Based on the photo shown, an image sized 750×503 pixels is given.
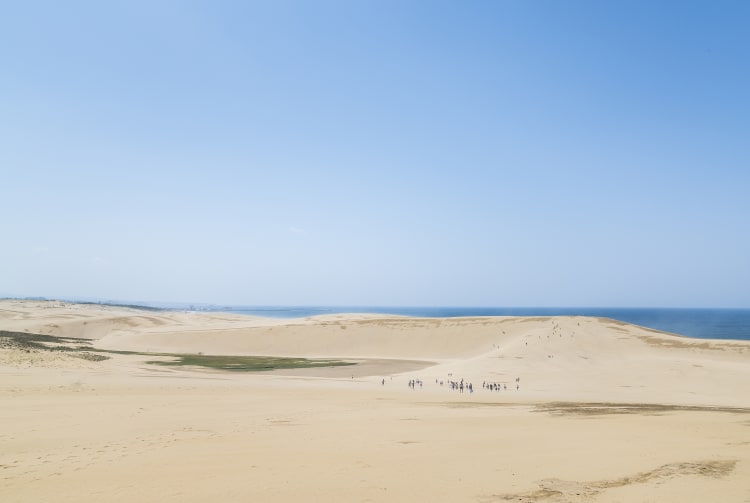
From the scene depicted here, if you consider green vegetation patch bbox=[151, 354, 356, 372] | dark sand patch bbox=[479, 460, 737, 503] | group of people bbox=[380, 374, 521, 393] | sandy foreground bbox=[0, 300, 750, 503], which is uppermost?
dark sand patch bbox=[479, 460, 737, 503]

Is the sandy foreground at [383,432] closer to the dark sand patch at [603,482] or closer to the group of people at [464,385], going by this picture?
the dark sand patch at [603,482]

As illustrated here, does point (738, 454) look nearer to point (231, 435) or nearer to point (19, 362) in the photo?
point (231, 435)

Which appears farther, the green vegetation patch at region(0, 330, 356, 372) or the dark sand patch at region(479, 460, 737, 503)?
the green vegetation patch at region(0, 330, 356, 372)

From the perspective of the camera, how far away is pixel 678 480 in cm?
1081

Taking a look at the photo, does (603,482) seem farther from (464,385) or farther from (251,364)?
(251,364)

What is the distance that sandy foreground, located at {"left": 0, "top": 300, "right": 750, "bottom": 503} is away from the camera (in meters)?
10.4

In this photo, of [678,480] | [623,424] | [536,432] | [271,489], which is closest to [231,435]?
[271,489]

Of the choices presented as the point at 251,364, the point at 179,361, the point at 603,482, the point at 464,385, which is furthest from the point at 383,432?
the point at 179,361

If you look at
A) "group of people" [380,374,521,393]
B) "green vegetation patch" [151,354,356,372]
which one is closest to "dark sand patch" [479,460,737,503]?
"group of people" [380,374,521,393]

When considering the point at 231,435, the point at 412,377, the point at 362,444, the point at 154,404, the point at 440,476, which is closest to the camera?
the point at 440,476

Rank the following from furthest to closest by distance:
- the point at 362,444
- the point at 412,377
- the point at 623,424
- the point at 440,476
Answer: the point at 412,377 → the point at 623,424 → the point at 362,444 → the point at 440,476

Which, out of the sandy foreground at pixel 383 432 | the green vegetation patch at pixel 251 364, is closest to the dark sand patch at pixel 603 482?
the sandy foreground at pixel 383 432

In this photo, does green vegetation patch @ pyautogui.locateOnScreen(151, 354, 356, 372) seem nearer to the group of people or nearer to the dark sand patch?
the group of people

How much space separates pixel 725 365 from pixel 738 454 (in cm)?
2930
